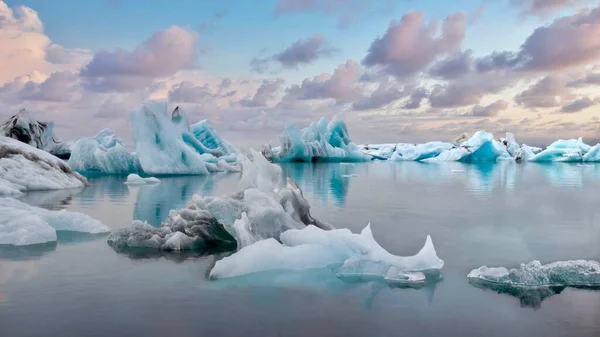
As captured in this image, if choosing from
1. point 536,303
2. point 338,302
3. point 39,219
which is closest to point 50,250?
point 39,219

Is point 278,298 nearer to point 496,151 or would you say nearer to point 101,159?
point 101,159

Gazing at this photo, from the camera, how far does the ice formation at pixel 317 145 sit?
48781mm

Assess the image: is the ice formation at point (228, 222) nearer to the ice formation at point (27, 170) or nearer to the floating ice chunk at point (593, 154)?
the ice formation at point (27, 170)

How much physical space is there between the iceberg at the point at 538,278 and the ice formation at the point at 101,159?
26.2m

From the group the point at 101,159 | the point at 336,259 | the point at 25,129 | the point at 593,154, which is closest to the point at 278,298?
the point at 336,259

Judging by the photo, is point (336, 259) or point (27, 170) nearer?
point (336, 259)

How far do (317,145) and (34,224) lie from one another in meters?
41.6

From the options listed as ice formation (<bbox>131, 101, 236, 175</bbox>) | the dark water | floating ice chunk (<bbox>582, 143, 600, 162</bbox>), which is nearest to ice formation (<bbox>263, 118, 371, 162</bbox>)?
ice formation (<bbox>131, 101, 236, 175</bbox>)

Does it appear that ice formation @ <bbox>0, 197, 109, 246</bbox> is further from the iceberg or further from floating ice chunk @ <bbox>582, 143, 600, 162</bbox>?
floating ice chunk @ <bbox>582, 143, 600, 162</bbox>

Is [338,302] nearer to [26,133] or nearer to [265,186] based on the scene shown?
[265,186]

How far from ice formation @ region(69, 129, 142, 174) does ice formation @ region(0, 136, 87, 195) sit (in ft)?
32.4

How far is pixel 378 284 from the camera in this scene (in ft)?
22.3

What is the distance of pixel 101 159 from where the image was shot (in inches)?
1208

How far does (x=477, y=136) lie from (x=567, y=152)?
1009cm
